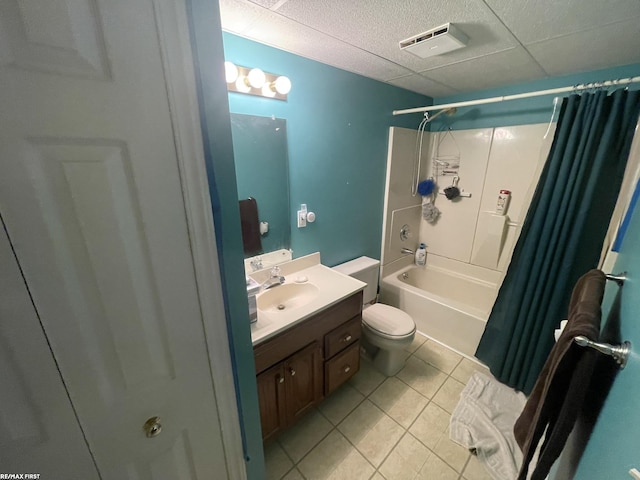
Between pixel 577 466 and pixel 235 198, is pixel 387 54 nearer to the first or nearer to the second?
pixel 235 198

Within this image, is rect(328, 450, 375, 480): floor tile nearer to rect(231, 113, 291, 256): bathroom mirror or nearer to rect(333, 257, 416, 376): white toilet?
rect(333, 257, 416, 376): white toilet

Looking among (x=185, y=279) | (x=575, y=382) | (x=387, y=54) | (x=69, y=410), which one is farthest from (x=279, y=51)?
(x=575, y=382)

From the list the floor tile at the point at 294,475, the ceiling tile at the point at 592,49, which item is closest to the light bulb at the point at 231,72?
the ceiling tile at the point at 592,49

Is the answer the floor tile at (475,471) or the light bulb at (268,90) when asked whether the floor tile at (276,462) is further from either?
the light bulb at (268,90)

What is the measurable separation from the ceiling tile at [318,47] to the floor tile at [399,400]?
2.23 m

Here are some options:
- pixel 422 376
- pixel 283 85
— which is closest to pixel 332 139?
pixel 283 85

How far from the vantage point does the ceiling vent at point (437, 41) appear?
1.15 metres

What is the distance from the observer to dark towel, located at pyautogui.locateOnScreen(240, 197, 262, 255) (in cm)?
146

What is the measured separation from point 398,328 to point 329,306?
0.70 m

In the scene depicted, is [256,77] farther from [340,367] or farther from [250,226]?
[340,367]

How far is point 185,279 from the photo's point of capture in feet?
1.91

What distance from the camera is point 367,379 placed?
1.87 metres

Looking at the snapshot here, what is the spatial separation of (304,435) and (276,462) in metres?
0.20

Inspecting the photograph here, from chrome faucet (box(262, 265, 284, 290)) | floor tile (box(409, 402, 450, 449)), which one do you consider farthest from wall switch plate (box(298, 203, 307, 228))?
floor tile (box(409, 402, 450, 449))
